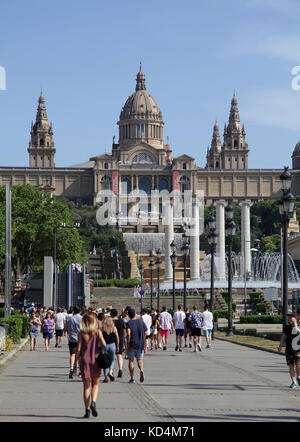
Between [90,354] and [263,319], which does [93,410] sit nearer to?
[90,354]

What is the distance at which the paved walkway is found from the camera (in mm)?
14461

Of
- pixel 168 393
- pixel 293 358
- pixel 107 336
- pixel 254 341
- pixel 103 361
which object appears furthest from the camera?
pixel 254 341

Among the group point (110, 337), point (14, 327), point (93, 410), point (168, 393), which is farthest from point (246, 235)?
point (93, 410)

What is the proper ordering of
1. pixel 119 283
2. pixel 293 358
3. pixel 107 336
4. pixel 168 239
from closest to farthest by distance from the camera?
pixel 293 358
pixel 107 336
pixel 119 283
pixel 168 239

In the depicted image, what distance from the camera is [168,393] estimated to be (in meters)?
17.6

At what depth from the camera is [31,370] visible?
2327 cm

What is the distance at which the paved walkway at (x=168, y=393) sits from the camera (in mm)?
14461

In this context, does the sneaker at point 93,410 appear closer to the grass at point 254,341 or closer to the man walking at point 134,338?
the man walking at point 134,338

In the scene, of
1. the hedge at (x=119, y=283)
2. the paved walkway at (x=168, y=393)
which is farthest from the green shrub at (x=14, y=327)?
the hedge at (x=119, y=283)

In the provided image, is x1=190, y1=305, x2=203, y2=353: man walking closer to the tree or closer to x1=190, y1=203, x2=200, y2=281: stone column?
the tree

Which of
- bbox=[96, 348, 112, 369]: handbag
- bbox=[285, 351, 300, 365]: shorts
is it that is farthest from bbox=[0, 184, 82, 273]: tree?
bbox=[96, 348, 112, 369]: handbag
